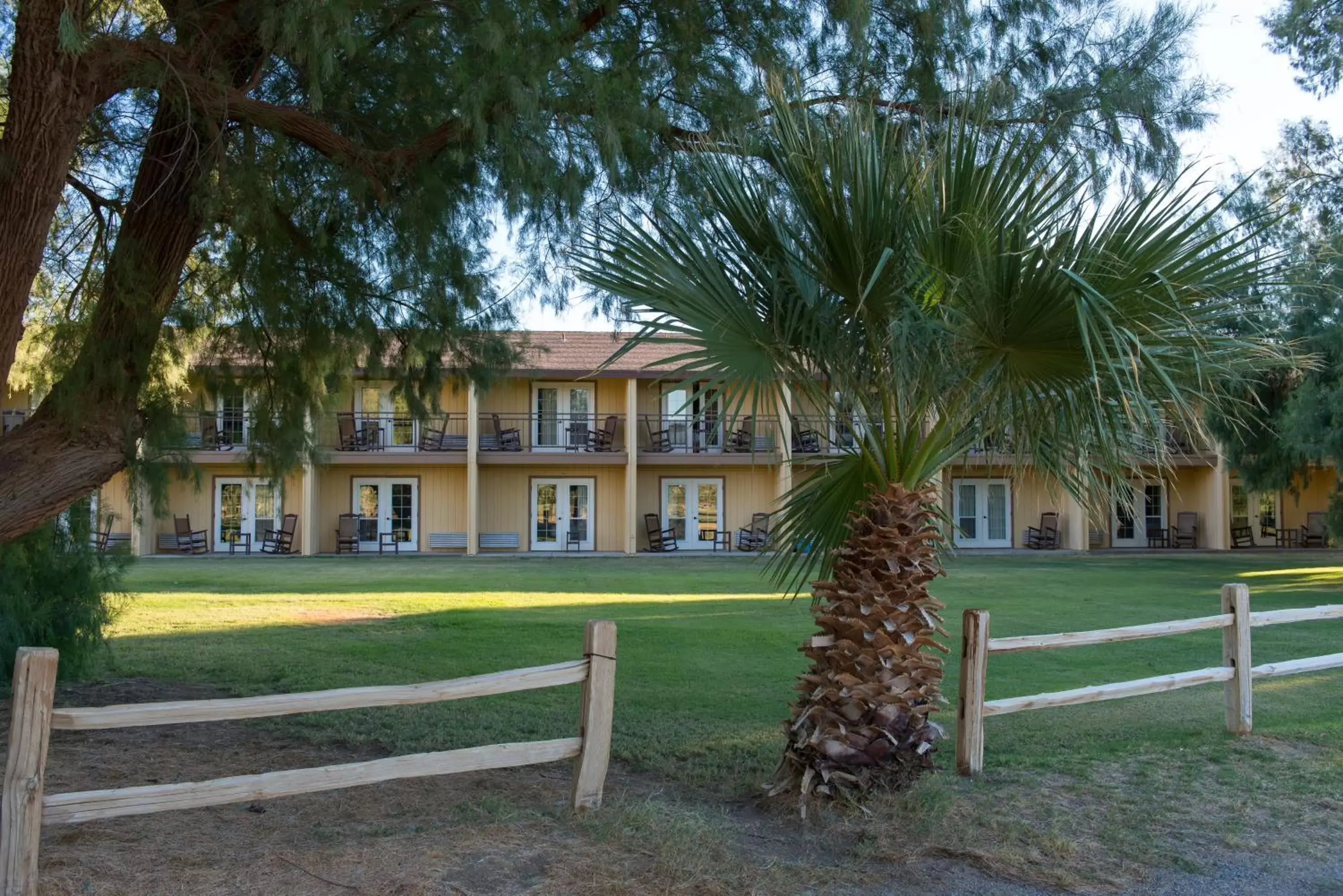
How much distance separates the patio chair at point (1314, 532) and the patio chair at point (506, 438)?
836 inches

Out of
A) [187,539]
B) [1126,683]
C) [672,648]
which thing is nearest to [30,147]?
[1126,683]

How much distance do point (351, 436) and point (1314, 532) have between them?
25656 mm

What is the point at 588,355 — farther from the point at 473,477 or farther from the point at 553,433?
the point at 473,477

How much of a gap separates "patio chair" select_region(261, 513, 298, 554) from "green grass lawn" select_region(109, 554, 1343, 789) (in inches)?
209

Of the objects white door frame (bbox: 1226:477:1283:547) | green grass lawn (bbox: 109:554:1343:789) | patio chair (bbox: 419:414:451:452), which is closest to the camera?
green grass lawn (bbox: 109:554:1343:789)

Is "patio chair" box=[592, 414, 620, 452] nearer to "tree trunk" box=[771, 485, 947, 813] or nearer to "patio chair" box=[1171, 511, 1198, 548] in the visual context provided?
"patio chair" box=[1171, 511, 1198, 548]

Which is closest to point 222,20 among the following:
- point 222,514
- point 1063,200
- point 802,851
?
point 1063,200

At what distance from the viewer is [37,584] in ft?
29.2

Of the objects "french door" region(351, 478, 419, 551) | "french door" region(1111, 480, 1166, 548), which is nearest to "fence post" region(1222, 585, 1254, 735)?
"french door" region(351, 478, 419, 551)

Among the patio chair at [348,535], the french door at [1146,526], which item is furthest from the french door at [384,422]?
the french door at [1146,526]

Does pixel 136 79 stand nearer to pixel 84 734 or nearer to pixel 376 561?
pixel 84 734

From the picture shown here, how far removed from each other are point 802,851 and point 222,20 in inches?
217

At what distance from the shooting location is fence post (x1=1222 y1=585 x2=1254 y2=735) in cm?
700

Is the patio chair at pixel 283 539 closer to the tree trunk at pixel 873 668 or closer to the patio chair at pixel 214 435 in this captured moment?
the patio chair at pixel 214 435
